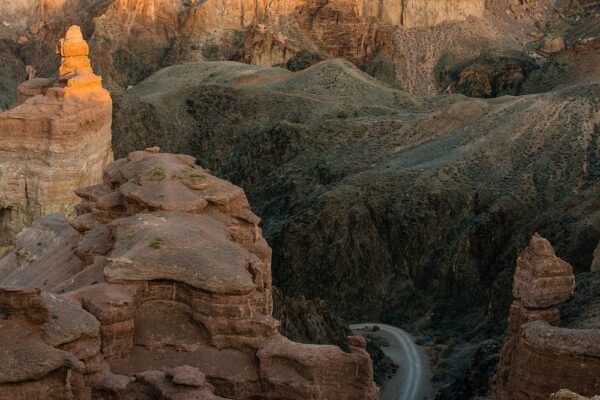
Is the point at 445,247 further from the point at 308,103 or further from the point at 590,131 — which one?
the point at 308,103

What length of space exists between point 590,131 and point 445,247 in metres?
15.2

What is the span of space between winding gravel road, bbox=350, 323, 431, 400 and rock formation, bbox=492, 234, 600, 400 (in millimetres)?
16205

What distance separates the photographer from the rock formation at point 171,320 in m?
Result: 23.1

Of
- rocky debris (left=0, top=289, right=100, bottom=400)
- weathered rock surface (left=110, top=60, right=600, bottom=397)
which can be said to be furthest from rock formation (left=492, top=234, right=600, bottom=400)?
weathered rock surface (left=110, top=60, right=600, bottom=397)

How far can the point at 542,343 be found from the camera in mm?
26703

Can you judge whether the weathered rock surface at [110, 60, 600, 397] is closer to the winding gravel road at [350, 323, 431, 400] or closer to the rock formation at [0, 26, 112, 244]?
the winding gravel road at [350, 323, 431, 400]

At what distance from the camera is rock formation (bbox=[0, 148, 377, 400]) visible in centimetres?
Result: 2309

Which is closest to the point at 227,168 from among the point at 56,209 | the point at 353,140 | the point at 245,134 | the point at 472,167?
the point at 245,134

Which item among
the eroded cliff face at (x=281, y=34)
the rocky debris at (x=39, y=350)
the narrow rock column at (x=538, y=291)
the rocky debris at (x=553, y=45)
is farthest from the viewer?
the eroded cliff face at (x=281, y=34)

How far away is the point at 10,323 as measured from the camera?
74.5 ft

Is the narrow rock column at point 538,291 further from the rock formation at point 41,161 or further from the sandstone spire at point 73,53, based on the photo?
the sandstone spire at point 73,53

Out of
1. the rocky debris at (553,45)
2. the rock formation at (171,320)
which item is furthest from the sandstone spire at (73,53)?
the rocky debris at (553,45)

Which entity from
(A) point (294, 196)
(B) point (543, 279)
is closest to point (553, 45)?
(A) point (294, 196)

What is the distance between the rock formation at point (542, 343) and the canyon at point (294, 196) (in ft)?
0.21
